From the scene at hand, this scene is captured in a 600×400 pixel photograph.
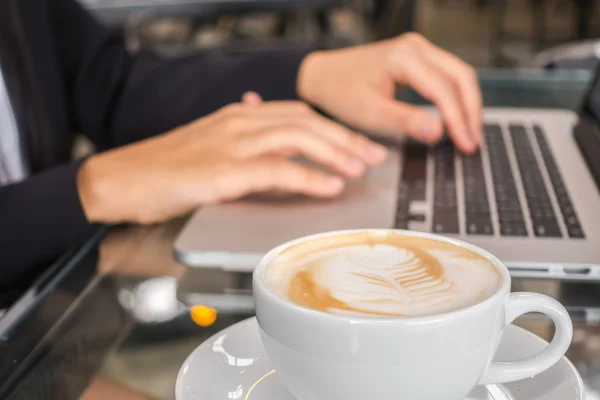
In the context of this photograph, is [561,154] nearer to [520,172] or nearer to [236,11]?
[520,172]

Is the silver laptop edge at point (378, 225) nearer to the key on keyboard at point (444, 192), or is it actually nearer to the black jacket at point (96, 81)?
the key on keyboard at point (444, 192)

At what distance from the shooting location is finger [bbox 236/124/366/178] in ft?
1.76

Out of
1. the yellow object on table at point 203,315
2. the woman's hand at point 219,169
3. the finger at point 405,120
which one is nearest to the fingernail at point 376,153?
the woman's hand at point 219,169

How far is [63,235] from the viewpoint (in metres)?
0.51

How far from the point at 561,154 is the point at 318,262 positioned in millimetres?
395

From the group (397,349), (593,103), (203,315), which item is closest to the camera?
(397,349)

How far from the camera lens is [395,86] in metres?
0.74

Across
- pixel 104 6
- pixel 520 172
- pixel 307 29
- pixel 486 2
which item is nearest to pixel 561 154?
pixel 520 172

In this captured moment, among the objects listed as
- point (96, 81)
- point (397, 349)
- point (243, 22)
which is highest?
point (397, 349)

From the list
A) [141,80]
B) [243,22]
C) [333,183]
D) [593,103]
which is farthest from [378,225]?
[243,22]

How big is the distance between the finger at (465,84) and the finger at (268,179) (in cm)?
22

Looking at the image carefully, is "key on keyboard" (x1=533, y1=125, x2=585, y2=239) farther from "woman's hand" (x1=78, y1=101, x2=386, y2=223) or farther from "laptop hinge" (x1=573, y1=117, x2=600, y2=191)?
"woman's hand" (x1=78, y1=101, x2=386, y2=223)

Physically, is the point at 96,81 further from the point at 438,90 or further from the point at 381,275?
the point at 381,275

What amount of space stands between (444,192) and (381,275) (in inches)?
9.7
